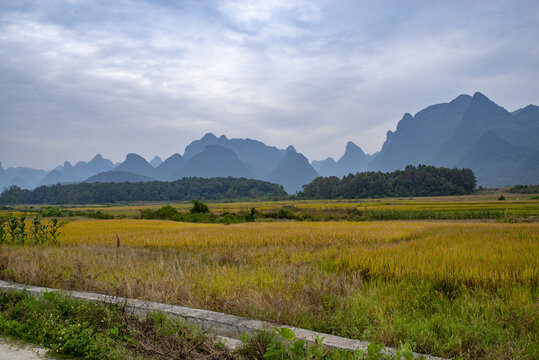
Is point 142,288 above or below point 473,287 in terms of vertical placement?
above

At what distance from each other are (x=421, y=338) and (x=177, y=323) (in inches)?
100

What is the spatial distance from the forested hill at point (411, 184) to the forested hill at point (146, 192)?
1245 inches

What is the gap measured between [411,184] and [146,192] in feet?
312

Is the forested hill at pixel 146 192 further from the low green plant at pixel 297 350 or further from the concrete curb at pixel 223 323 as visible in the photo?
the low green plant at pixel 297 350

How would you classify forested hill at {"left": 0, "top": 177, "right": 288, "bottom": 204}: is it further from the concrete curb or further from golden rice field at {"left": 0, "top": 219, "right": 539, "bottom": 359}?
the concrete curb

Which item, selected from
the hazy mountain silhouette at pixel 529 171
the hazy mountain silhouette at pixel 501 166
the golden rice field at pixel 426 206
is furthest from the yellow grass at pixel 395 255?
the hazy mountain silhouette at pixel 501 166

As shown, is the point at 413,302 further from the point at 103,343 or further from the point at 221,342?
the point at 103,343

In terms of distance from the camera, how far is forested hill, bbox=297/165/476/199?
86.2 m

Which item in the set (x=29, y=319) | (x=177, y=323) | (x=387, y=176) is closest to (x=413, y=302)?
Result: (x=177, y=323)

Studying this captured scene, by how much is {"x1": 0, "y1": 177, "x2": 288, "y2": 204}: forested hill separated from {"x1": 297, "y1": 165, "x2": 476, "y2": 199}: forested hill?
31621mm

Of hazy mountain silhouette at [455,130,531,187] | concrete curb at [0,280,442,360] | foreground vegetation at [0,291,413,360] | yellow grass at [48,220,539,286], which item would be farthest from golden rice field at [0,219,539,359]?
hazy mountain silhouette at [455,130,531,187]

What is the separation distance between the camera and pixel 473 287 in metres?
5.30

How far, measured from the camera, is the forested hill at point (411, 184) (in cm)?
8625

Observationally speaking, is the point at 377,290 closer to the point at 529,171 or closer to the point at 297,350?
the point at 297,350
